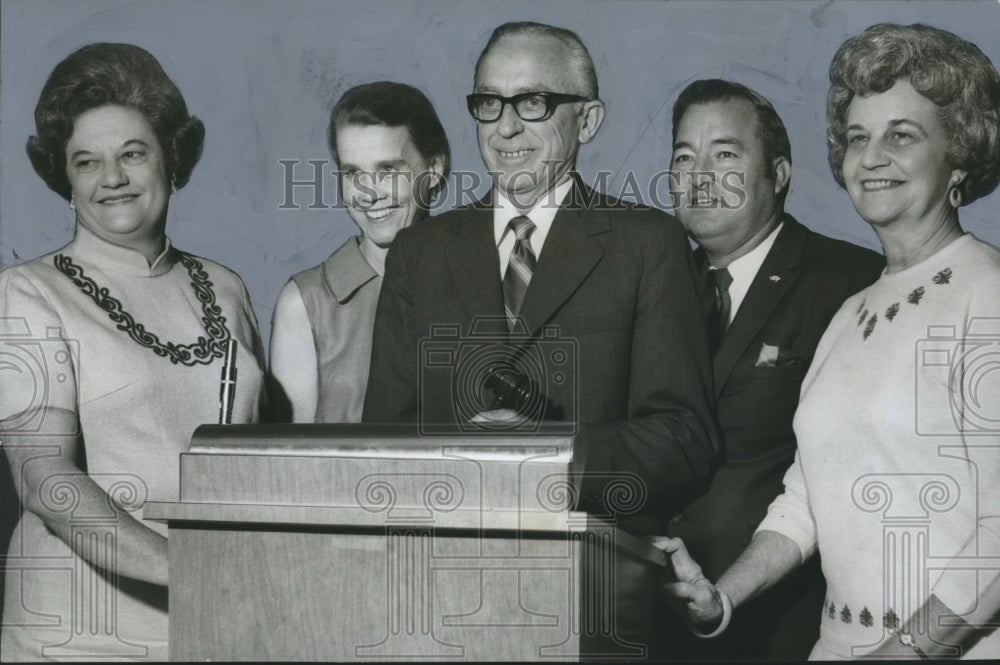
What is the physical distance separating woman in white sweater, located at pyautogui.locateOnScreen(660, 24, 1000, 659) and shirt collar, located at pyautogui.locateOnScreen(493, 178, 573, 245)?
70cm

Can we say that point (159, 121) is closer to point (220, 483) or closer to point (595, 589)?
point (220, 483)

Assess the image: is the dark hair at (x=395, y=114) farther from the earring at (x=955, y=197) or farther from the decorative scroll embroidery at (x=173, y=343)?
the earring at (x=955, y=197)

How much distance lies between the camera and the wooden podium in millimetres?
2248

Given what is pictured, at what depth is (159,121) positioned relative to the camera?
11.6 ft

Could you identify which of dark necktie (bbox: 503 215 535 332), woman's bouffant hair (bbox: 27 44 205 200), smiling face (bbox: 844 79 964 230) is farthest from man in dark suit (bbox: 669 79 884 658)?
woman's bouffant hair (bbox: 27 44 205 200)

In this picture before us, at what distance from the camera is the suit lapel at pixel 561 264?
123 inches

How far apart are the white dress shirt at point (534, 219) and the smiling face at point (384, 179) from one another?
27cm

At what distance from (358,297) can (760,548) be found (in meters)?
1.16

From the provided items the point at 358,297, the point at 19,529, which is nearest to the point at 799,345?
the point at 358,297

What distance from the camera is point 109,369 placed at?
332 cm

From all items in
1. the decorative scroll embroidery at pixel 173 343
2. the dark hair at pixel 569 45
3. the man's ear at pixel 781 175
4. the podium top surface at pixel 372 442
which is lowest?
the podium top surface at pixel 372 442

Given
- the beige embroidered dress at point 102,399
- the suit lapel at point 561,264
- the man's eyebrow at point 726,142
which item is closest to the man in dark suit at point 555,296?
the suit lapel at point 561,264

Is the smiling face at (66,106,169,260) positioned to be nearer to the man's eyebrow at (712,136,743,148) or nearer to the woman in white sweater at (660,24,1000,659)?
the man's eyebrow at (712,136,743,148)

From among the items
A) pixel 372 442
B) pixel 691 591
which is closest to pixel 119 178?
pixel 372 442
